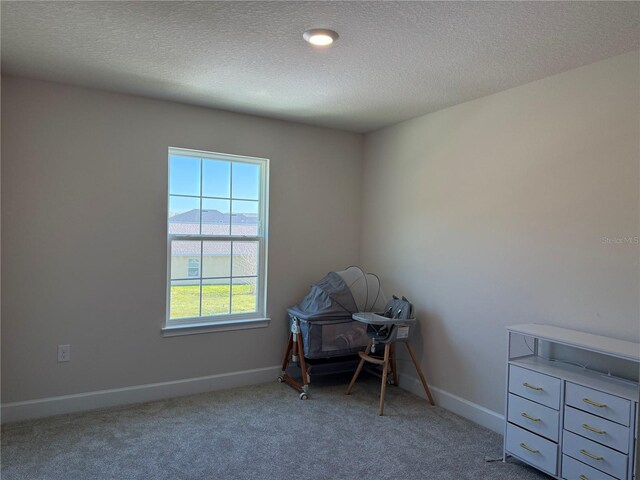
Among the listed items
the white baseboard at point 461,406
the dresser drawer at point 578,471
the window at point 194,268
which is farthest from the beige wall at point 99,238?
the dresser drawer at point 578,471

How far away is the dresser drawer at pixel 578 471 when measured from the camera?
227 centimetres

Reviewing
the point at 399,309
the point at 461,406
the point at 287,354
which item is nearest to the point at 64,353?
the point at 287,354

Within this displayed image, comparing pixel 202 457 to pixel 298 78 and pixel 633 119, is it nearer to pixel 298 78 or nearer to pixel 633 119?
pixel 298 78

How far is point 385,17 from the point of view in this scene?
7.05 ft

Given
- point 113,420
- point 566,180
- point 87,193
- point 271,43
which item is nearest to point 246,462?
point 113,420

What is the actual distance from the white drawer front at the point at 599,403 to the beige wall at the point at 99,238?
8.30ft

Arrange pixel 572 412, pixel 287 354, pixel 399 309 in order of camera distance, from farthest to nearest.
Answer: pixel 287 354 → pixel 399 309 → pixel 572 412

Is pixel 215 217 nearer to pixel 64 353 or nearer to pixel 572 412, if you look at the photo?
pixel 64 353

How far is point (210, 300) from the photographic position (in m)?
3.95

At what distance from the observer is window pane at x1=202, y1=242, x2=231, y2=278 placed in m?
3.92

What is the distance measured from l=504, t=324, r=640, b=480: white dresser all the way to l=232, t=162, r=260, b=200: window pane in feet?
8.21

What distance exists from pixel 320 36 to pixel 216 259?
2244mm

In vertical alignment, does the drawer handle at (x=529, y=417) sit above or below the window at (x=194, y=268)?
below

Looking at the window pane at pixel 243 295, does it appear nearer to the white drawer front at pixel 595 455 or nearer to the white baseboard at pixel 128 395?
the white baseboard at pixel 128 395
